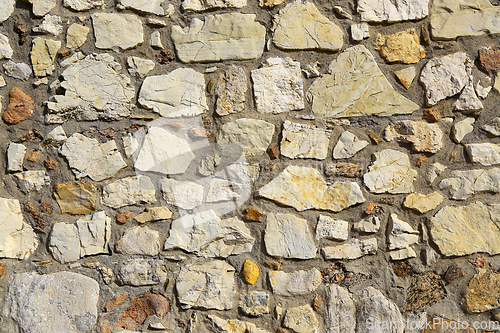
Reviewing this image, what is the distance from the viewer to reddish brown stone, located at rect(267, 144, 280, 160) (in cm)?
157

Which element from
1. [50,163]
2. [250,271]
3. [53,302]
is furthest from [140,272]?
[50,163]

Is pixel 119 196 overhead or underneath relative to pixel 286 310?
overhead

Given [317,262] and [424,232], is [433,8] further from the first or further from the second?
[317,262]

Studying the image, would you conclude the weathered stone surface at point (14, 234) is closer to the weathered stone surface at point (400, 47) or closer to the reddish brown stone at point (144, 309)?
the reddish brown stone at point (144, 309)

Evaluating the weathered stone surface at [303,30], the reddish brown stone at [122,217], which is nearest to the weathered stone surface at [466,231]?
the weathered stone surface at [303,30]

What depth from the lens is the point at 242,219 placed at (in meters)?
1.56

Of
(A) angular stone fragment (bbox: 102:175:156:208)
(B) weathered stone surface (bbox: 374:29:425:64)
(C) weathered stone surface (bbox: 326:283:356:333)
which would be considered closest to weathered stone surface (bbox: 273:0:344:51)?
(B) weathered stone surface (bbox: 374:29:425:64)

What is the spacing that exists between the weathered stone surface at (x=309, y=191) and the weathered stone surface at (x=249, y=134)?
0.16 m

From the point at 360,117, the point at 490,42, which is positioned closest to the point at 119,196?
the point at 360,117

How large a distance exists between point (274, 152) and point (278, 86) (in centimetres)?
29

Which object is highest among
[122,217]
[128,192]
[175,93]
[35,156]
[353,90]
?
[353,90]

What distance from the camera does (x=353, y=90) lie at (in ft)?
5.24

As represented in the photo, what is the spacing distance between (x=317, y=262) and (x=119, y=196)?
0.91 meters

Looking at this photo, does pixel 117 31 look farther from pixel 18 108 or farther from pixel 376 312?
pixel 376 312
